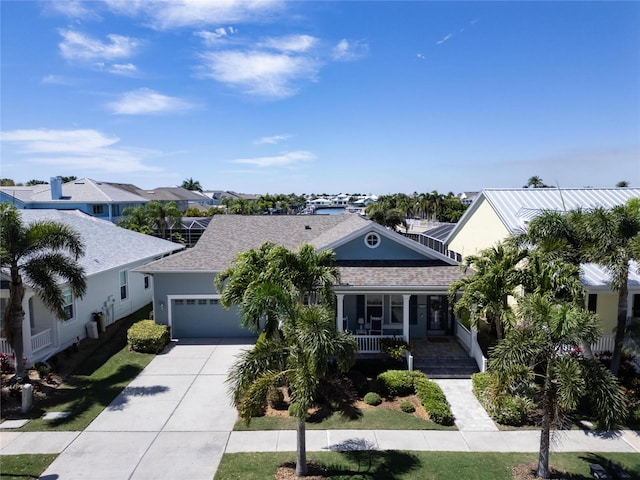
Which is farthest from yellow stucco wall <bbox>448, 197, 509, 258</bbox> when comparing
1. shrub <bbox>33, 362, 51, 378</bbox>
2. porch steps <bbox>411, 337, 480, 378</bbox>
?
shrub <bbox>33, 362, 51, 378</bbox>

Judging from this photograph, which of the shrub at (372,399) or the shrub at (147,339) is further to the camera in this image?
the shrub at (147,339)

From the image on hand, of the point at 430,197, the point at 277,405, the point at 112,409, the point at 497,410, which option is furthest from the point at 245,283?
the point at 430,197

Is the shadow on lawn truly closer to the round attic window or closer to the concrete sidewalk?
the concrete sidewalk

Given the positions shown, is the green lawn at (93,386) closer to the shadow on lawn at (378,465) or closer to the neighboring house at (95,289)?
the neighboring house at (95,289)

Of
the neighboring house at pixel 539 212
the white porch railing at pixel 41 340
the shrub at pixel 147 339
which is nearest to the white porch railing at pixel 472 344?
the neighboring house at pixel 539 212

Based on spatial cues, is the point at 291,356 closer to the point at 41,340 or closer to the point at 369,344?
the point at 369,344

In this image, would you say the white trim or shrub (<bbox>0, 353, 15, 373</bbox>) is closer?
shrub (<bbox>0, 353, 15, 373</bbox>)

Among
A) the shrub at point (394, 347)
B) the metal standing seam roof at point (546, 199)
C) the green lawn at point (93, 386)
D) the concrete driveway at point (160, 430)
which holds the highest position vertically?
the metal standing seam roof at point (546, 199)

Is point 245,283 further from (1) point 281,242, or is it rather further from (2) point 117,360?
(1) point 281,242
